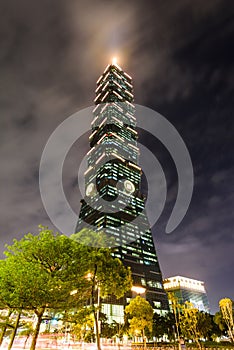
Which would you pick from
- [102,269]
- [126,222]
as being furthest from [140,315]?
[126,222]

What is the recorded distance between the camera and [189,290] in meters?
180

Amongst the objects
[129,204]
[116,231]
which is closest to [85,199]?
[129,204]

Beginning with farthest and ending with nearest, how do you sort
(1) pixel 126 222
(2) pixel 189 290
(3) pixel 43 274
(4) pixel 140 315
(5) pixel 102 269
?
1. (2) pixel 189 290
2. (1) pixel 126 222
3. (4) pixel 140 315
4. (5) pixel 102 269
5. (3) pixel 43 274

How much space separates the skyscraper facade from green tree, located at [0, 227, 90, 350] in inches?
6871

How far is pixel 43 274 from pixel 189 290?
190 metres

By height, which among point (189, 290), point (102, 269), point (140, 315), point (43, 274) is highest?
point (189, 290)

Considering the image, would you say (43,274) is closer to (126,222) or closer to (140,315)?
(140,315)

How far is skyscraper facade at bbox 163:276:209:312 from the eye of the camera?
17438cm

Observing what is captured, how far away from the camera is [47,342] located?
110ft

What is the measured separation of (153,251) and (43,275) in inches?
5992

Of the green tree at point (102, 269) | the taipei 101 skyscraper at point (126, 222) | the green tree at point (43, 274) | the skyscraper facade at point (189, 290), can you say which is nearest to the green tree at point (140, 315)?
the green tree at point (102, 269)

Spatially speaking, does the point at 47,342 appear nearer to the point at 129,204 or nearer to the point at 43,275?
the point at 43,275

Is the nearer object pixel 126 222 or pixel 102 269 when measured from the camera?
pixel 102 269

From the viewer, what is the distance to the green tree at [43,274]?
17.0 m
